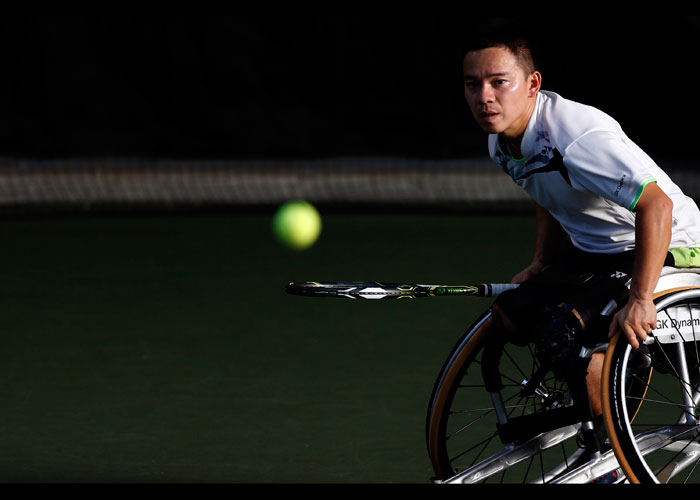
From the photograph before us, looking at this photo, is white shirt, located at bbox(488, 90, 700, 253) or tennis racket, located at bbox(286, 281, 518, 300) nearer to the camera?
white shirt, located at bbox(488, 90, 700, 253)

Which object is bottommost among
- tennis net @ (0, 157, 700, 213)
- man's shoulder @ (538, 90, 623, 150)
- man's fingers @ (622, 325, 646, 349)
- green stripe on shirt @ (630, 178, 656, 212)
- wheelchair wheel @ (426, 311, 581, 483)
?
wheelchair wheel @ (426, 311, 581, 483)

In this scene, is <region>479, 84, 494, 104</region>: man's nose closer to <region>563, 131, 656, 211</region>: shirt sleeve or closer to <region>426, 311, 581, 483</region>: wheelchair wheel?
<region>563, 131, 656, 211</region>: shirt sleeve

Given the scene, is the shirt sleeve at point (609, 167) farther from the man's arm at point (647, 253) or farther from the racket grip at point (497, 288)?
the racket grip at point (497, 288)

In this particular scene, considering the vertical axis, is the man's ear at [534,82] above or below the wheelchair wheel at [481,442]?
above

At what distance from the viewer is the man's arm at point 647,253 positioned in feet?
9.96

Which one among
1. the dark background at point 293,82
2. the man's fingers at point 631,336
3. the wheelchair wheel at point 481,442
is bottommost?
the wheelchair wheel at point 481,442

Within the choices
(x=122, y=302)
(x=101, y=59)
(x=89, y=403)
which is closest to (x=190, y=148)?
(x=101, y=59)

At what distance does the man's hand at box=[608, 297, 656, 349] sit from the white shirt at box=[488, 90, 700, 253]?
0.77 ft

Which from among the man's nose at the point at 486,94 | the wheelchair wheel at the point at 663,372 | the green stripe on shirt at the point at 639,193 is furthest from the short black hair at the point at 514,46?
the wheelchair wheel at the point at 663,372

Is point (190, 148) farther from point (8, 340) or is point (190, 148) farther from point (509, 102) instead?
point (509, 102)

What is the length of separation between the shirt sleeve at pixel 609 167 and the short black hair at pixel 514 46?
0.28m

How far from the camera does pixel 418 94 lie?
11289 millimetres

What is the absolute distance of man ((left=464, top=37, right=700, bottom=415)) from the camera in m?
3.06

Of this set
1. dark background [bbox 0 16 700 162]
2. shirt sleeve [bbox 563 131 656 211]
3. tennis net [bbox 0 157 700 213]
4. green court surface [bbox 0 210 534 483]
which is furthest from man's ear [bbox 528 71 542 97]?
dark background [bbox 0 16 700 162]
